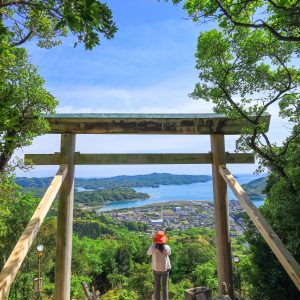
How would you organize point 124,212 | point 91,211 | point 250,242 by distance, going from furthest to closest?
point 124,212, point 91,211, point 250,242

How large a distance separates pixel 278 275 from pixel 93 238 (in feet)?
61.5

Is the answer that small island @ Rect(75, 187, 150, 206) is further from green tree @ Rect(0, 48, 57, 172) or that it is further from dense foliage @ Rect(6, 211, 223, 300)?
green tree @ Rect(0, 48, 57, 172)

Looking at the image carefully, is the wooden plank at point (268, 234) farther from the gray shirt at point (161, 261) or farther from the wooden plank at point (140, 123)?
the gray shirt at point (161, 261)

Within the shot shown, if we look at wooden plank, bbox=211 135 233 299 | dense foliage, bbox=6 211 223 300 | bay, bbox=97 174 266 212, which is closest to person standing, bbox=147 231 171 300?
wooden plank, bbox=211 135 233 299

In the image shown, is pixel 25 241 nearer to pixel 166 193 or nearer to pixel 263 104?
pixel 263 104

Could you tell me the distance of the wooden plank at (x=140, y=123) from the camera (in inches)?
178

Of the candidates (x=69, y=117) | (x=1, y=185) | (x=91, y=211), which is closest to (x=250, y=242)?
(x=69, y=117)

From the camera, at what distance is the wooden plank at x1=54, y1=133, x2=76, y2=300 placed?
4.32 metres

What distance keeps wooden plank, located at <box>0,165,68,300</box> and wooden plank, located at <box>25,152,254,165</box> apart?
0.30 metres

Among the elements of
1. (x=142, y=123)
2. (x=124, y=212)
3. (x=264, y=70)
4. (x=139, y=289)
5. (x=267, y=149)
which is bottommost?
(x=139, y=289)

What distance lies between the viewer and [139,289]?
11109 millimetres

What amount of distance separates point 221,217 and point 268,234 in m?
1.55

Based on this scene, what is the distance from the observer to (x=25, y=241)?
9.73ft

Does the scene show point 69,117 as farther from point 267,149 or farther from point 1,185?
point 267,149
